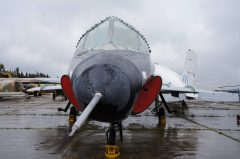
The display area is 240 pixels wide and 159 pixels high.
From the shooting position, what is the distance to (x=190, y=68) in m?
26.8

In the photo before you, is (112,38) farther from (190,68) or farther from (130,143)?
(190,68)

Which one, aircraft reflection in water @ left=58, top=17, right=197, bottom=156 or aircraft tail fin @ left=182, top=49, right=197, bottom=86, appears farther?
aircraft tail fin @ left=182, top=49, right=197, bottom=86

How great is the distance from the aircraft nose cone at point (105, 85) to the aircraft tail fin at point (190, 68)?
21.6m

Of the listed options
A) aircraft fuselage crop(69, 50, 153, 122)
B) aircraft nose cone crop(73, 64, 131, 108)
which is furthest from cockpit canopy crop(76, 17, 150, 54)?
aircraft nose cone crop(73, 64, 131, 108)

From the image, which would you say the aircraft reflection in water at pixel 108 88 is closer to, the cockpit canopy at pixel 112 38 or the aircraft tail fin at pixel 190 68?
the cockpit canopy at pixel 112 38

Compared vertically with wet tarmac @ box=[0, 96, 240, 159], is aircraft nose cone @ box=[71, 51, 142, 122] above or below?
above

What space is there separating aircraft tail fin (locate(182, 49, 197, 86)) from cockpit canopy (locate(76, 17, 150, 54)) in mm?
19158

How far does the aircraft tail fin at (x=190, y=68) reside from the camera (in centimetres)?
2604

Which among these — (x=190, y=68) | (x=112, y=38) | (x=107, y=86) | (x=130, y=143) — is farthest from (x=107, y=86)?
(x=190, y=68)

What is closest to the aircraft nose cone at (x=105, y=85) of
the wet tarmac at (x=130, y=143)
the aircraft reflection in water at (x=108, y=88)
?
the aircraft reflection in water at (x=108, y=88)

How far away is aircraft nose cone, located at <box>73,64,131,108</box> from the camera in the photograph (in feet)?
14.0

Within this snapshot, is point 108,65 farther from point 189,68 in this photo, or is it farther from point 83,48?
point 189,68

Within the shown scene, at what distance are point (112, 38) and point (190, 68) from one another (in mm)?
21278

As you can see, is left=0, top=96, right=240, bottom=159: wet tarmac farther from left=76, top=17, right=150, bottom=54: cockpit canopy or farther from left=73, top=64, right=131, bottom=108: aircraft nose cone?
left=73, top=64, right=131, bottom=108: aircraft nose cone
